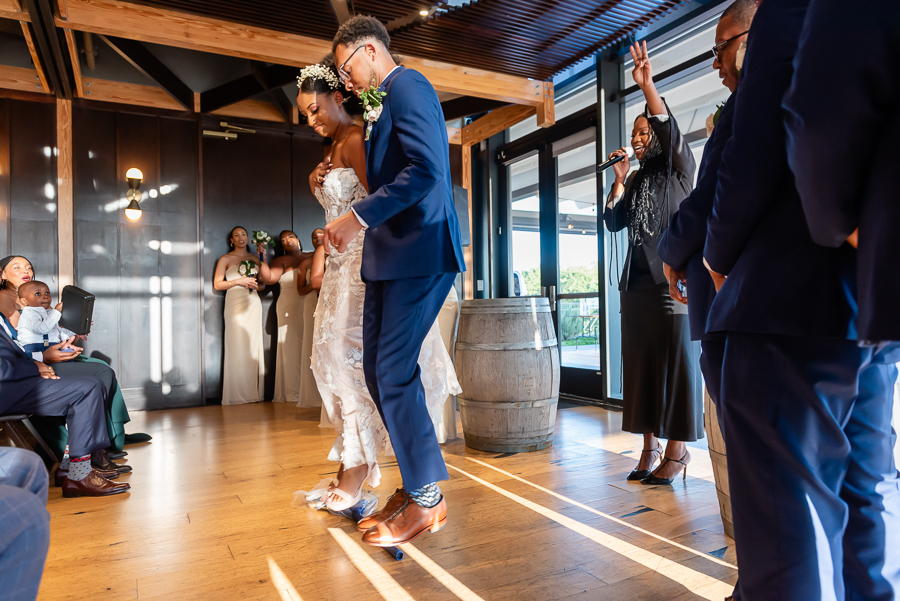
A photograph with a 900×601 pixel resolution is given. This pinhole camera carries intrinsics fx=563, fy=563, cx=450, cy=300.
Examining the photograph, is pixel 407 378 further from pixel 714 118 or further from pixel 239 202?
pixel 239 202

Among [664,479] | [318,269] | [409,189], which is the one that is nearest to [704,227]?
[409,189]

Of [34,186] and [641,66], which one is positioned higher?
[34,186]

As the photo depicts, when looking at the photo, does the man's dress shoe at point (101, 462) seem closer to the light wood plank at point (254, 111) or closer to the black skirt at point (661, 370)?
the black skirt at point (661, 370)

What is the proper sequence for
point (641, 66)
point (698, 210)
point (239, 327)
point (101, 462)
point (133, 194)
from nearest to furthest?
1. point (698, 210)
2. point (641, 66)
3. point (101, 462)
4. point (133, 194)
5. point (239, 327)

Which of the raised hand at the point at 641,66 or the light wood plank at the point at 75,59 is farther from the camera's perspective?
the light wood plank at the point at 75,59

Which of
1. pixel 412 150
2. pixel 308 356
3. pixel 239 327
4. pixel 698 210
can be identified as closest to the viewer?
pixel 698 210

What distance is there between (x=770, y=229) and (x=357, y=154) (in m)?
1.52

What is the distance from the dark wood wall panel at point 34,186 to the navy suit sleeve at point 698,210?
18.5 ft

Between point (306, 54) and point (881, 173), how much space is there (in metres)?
4.22

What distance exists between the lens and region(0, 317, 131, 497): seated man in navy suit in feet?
8.32

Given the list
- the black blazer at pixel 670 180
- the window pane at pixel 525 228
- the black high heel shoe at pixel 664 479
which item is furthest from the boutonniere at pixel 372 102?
the window pane at pixel 525 228

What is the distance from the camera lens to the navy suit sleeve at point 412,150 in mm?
1605

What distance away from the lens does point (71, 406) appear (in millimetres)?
2611

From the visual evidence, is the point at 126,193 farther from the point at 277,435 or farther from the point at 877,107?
the point at 877,107
